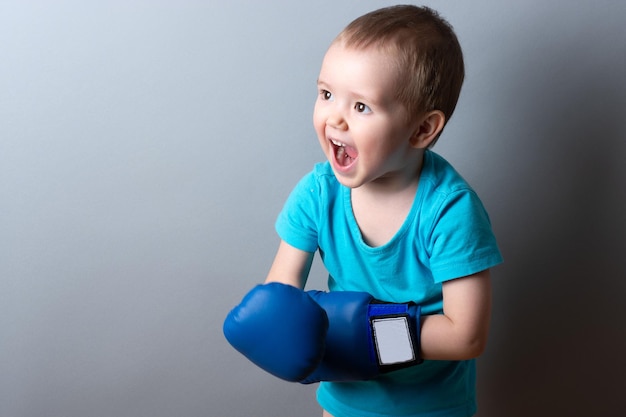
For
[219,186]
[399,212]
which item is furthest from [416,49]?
[219,186]

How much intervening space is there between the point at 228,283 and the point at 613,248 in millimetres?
714

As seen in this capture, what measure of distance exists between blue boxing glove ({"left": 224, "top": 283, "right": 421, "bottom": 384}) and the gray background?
0.38m

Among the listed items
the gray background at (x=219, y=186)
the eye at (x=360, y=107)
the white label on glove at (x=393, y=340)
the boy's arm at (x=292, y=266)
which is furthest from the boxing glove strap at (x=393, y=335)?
the gray background at (x=219, y=186)

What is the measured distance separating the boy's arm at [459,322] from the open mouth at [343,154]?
218mm

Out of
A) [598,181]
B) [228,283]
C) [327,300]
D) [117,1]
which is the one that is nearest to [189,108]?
[117,1]

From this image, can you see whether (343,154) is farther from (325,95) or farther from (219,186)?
(219,186)

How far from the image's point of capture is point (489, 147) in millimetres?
1487

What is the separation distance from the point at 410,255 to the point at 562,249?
0.49m

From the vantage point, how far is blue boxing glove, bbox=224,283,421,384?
1.05 metres

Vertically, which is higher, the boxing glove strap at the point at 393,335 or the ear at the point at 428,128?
the ear at the point at 428,128

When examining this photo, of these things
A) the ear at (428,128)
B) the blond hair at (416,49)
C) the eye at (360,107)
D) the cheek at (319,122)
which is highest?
the blond hair at (416,49)

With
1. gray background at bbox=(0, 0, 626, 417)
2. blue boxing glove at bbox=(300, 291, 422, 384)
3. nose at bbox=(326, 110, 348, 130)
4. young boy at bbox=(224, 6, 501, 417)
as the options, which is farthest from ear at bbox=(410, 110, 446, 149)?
gray background at bbox=(0, 0, 626, 417)

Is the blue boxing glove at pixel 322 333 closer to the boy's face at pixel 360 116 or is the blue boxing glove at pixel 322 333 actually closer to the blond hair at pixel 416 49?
the boy's face at pixel 360 116

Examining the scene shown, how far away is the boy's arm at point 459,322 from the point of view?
3.74 ft
